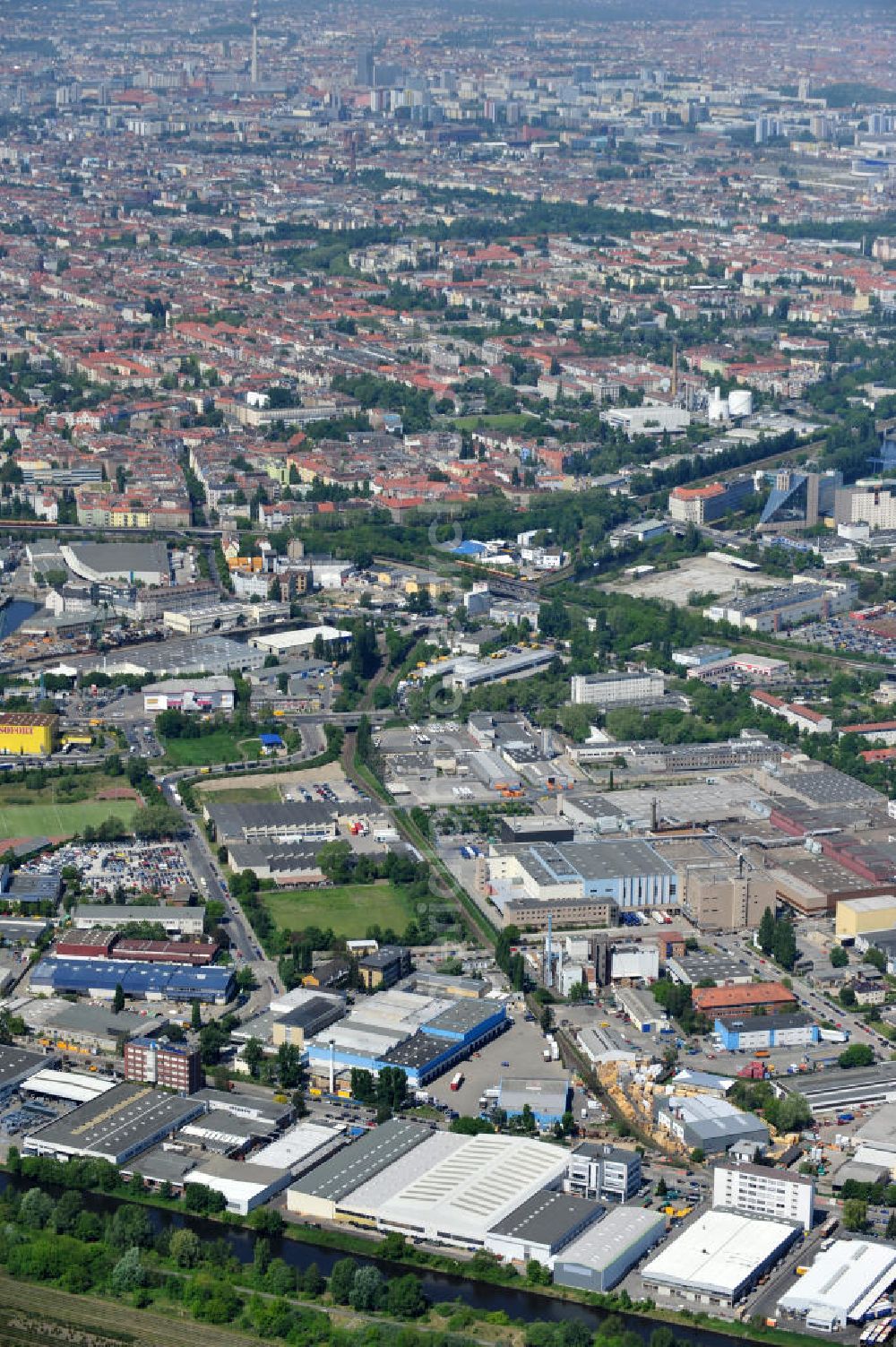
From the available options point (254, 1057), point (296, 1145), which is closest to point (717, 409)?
point (254, 1057)

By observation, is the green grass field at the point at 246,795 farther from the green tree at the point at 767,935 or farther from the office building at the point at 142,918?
the green tree at the point at 767,935

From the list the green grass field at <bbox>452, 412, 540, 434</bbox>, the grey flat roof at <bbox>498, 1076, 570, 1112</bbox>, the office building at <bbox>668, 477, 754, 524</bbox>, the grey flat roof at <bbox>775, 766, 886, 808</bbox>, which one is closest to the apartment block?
the grey flat roof at <bbox>498, 1076, 570, 1112</bbox>

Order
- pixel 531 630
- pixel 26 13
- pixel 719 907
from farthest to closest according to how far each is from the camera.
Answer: pixel 26 13 → pixel 531 630 → pixel 719 907

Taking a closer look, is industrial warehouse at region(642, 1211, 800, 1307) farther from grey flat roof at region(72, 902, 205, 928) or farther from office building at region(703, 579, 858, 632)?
office building at region(703, 579, 858, 632)

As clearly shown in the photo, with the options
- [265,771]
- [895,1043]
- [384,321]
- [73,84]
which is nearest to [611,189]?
[384,321]

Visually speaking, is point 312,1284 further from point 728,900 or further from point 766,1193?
point 728,900

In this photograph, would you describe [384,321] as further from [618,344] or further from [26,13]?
[26,13]
